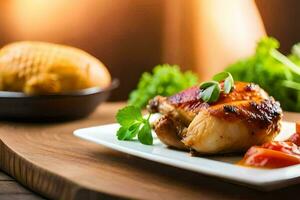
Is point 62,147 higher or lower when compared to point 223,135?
lower

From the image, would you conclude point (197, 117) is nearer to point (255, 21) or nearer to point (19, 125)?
point (19, 125)

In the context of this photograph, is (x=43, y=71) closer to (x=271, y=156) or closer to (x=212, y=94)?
(x=212, y=94)

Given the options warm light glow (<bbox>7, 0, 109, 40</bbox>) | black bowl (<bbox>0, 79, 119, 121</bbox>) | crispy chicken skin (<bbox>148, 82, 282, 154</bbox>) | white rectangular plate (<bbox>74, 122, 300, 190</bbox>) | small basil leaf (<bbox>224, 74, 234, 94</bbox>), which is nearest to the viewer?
white rectangular plate (<bbox>74, 122, 300, 190</bbox>)

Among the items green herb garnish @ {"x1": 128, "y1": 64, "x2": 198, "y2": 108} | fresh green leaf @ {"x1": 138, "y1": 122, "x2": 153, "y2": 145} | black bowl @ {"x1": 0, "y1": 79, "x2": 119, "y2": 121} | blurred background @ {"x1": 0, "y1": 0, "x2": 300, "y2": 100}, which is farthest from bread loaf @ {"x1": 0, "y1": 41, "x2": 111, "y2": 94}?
blurred background @ {"x1": 0, "y1": 0, "x2": 300, "y2": 100}

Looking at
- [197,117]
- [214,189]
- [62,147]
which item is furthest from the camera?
[62,147]

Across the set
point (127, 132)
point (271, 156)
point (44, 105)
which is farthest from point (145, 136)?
point (44, 105)

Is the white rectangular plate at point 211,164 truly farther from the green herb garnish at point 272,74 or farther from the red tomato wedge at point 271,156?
the green herb garnish at point 272,74

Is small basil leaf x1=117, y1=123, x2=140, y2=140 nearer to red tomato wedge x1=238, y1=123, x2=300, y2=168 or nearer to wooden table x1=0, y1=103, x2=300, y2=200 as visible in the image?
wooden table x1=0, y1=103, x2=300, y2=200

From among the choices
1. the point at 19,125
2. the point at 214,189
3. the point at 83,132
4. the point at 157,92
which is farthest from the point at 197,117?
the point at 157,92
